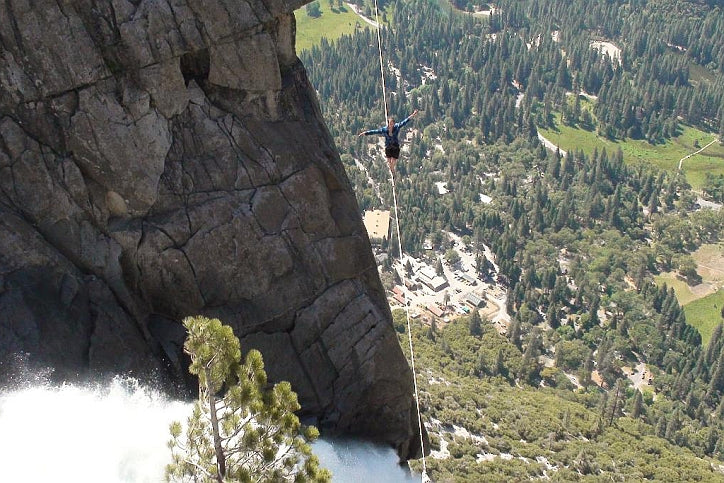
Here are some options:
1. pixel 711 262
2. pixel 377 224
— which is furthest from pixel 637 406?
pixel 377 224

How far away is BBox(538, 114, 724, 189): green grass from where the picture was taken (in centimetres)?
14238

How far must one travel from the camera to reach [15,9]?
17.8 meters

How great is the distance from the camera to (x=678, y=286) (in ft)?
350

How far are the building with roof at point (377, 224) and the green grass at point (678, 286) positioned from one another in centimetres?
3681

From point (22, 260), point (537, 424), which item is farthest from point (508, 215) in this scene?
point (22, 260)

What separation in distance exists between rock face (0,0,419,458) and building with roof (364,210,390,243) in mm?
84572

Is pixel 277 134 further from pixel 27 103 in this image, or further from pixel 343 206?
pixel 27 103

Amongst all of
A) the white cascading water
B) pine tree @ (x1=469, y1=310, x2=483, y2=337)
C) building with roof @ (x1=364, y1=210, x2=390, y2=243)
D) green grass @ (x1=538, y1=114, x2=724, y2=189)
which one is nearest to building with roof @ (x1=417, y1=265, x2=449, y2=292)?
building with roof @ (x1=364, y1=210, x2=390, y2=243)

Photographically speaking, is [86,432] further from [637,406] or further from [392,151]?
[637,406]

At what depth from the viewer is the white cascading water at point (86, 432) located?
15820 millimetres

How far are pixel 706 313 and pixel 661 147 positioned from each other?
190 ft

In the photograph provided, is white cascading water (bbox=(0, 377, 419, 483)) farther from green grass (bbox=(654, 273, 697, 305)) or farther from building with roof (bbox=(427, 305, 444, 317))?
green grass (bbox=(654, 273, 697, 305))

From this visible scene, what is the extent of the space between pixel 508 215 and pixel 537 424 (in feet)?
221

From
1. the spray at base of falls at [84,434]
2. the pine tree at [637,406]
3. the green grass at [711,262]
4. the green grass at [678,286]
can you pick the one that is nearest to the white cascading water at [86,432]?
the spray at base of falls at [84,434]
